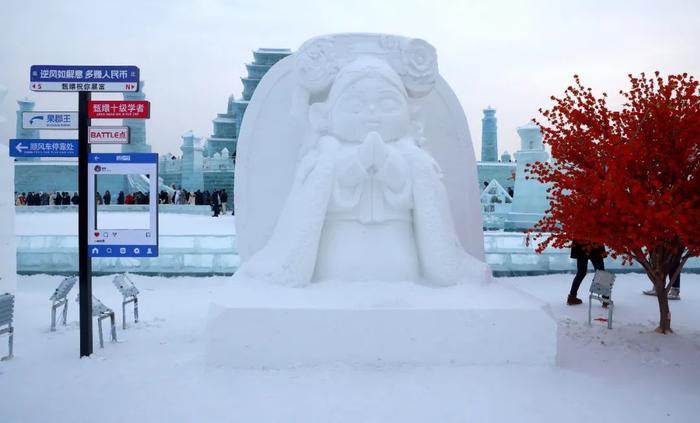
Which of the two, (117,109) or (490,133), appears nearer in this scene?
(117,109)

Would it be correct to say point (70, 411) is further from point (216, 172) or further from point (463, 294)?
point (216, 172)

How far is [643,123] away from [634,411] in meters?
2.73

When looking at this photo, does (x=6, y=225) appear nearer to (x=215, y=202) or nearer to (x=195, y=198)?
(x=215, y=202)

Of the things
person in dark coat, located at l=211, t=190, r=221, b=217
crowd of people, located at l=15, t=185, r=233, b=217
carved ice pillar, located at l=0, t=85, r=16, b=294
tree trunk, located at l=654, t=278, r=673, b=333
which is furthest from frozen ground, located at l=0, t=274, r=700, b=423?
crowd of people, located at l=15, t=185, r=233, b=217

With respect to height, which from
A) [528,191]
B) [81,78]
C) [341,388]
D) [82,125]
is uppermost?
[81,78]

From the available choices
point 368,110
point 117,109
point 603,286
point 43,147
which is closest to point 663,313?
point 603,286

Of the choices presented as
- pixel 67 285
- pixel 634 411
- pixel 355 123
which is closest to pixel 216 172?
pixel 67 285

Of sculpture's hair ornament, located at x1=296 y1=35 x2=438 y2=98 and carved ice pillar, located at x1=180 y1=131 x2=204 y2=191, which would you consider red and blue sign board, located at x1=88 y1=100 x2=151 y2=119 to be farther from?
carved ice pillar, located at x1=180 y1=131 x2=204 y2=191

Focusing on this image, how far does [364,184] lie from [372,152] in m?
0.30

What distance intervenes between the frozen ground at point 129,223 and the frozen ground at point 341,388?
9135mm

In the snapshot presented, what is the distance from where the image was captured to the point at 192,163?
88.2ft

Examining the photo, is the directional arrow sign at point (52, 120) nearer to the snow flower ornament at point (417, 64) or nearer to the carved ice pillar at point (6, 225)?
the carved ice pillar at point (6, 225)

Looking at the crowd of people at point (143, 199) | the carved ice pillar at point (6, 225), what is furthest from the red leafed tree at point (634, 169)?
the crowd of people at point (143, 199)

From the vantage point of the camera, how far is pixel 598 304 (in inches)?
312
